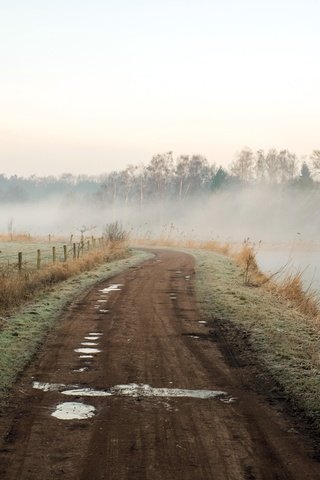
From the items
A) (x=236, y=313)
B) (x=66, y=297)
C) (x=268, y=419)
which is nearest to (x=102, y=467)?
(x=268, y=419)

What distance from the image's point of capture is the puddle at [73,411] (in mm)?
6277

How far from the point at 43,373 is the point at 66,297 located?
7.96m

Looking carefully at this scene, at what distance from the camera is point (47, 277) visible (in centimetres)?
1966

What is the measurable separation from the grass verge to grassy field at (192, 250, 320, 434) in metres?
3.80

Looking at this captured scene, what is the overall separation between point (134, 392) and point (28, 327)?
4769 mm

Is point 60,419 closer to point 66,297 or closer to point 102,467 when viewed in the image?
point 102,467

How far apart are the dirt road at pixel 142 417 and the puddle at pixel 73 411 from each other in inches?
0.9

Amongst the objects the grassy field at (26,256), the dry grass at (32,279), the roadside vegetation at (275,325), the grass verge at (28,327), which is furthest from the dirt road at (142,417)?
the grassy field at (26,256)

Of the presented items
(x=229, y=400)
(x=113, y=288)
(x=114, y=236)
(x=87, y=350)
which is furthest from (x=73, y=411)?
(x=114, y=236)

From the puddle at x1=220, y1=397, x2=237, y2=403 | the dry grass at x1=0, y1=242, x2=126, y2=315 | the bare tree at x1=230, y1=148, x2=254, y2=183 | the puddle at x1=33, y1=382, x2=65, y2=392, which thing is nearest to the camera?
the puddle at x1=220, y1=397, x2=237, y2=403

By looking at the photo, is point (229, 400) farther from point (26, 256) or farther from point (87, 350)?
point (26, 256)

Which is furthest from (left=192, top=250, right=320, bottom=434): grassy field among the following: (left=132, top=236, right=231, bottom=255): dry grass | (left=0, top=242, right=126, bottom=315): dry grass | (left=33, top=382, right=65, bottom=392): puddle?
(left=132, top=236, right=231, bottom=255): dry grass

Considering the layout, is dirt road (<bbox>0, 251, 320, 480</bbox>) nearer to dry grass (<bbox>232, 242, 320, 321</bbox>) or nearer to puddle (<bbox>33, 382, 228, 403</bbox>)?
puddle (<bbox>33, 382, 228, 403</bbox>)

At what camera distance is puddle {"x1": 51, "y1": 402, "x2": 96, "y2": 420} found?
628cm
